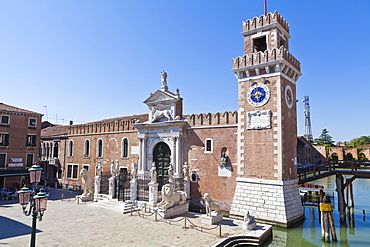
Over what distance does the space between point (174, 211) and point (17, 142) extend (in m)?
17.4

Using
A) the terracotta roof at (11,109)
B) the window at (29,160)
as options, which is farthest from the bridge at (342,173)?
the terracotta roof at (11,109)

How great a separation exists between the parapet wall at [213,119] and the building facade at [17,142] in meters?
16.1

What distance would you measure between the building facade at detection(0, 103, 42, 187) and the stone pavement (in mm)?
7892

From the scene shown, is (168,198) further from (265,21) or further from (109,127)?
(265,21)

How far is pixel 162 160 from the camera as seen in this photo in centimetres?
2055

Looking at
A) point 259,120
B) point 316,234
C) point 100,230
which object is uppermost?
point 259,120

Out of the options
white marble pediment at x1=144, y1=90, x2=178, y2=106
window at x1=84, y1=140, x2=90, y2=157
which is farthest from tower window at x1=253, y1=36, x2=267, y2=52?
window at x1=84, y1=140, x2=90, y2=157

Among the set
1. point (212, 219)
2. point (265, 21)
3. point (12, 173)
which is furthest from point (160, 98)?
point (12, 173)

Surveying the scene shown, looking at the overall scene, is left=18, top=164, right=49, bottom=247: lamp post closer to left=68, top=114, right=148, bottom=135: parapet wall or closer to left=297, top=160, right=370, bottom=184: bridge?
left=68, top=114, right=148, bottom=135: parapet wall

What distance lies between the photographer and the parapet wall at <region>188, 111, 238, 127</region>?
17519 millimetres

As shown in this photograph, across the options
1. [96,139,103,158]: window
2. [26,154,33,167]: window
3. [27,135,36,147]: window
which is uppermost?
[27,135,36,147]: window

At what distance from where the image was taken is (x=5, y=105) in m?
25.2

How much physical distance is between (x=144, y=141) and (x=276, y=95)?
1107cm

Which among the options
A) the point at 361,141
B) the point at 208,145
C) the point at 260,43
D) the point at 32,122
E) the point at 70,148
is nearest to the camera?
the point at 260,43
